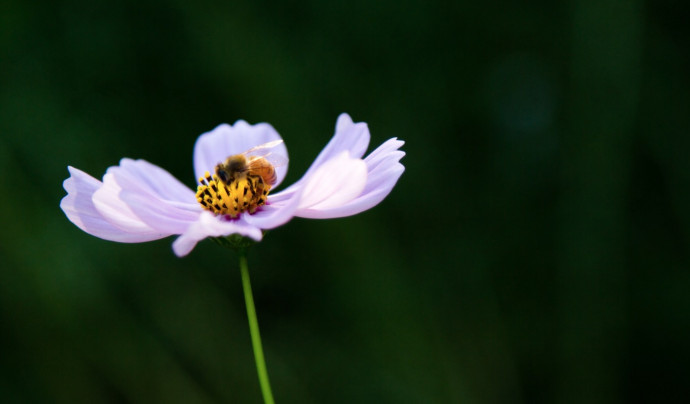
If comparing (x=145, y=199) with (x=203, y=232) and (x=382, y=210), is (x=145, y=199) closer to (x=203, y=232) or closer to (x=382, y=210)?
(x=203, y=232)

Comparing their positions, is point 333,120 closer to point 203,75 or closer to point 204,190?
point 203,75

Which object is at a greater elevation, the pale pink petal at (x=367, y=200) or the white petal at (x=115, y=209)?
the white petal at (x=115, y=209)

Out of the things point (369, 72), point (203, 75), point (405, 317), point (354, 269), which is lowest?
point (405, 317)

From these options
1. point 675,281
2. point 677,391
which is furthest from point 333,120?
point 677,391

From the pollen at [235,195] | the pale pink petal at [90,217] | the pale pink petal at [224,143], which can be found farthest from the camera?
the pale pink petal at [224,143]

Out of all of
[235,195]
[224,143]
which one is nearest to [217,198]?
[235,195]

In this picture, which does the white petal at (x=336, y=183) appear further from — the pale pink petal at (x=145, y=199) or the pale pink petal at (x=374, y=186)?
the pale pink petal at (x=145, y=199)

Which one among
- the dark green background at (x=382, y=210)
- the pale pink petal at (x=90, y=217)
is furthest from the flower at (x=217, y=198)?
the dark green background at (x=382, y=210)
